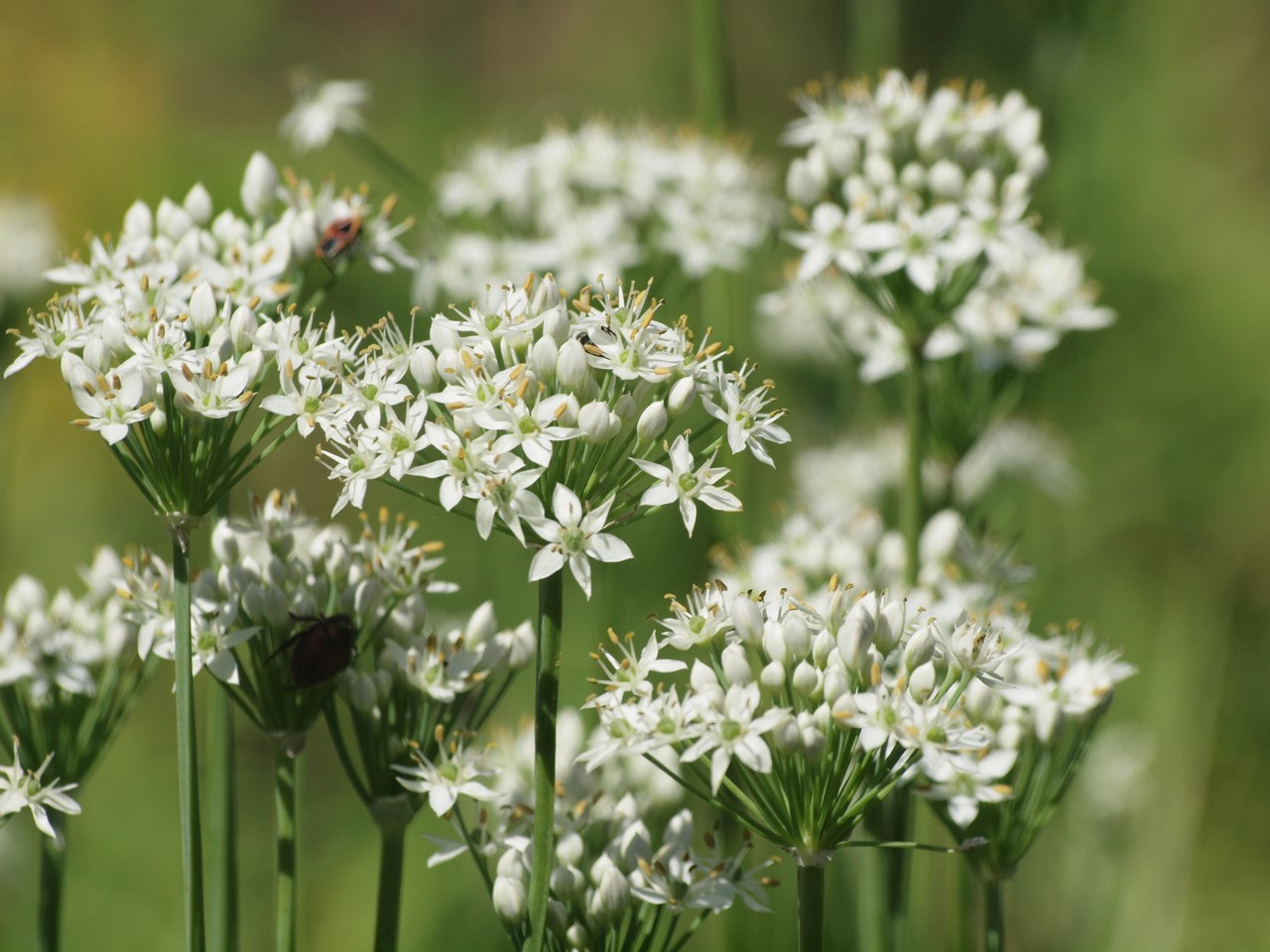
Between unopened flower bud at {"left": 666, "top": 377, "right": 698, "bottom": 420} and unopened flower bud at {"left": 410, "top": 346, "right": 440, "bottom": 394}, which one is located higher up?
unopened flower bud at {"left": 410, "top": 346, "right": 440, "bottom": 394}

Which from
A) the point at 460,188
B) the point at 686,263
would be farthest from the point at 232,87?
the point at 686,263

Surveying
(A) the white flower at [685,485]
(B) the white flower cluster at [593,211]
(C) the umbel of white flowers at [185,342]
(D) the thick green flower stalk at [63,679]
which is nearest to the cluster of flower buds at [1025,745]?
(A) the white flower at [685,485]

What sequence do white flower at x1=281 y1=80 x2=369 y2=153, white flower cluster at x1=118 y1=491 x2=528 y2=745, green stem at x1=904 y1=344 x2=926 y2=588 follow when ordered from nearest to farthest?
white flower cluster at x1=118 y1=491 x2=528 y2=745 → green stem at x1=904 y1=344 x2=926 y2=588 → white flower at x1=281 y1=80 x2=369 y2=153

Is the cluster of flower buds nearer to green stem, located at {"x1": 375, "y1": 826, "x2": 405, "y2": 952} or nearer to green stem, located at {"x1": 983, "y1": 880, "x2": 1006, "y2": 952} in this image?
green stem, located at {"x1": 983, "y1": 880, "x2": 1006, "y2": 952}

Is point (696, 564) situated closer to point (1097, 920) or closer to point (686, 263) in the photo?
point (686, 263)

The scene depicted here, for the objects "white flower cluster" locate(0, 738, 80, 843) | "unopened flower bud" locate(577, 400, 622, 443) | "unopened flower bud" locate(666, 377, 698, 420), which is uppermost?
"unopened flower bud" locate(666, 377, 698, 420)

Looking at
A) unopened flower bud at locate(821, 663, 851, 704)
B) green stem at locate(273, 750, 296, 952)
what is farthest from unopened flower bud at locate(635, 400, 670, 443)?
green stem at locate(273, 750, 296, 952)

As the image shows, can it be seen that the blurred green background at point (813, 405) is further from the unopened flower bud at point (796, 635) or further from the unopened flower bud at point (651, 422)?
the unopened flower bud at point (796, 635)

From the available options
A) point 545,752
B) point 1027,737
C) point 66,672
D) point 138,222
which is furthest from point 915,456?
point 66,672
